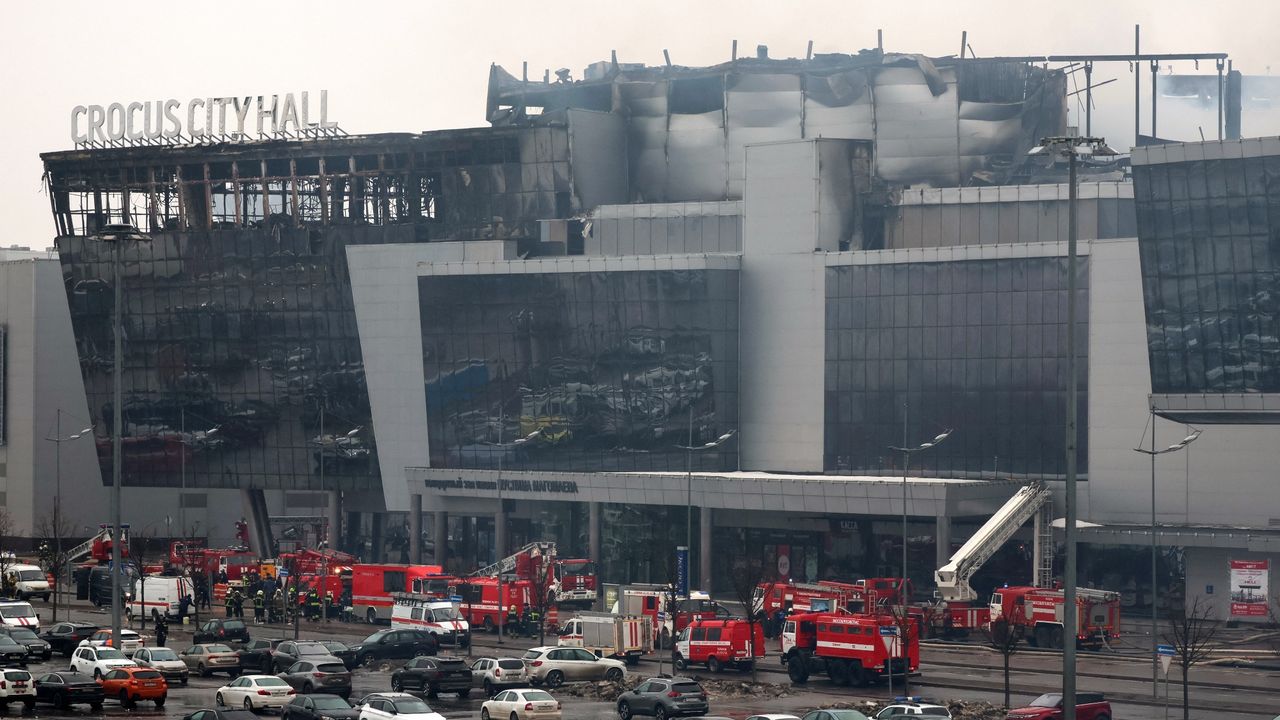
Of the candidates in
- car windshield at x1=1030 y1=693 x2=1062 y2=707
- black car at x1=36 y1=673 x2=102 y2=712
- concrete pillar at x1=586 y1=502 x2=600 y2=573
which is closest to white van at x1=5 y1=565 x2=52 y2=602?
concrete pillar at x1=586 y1=502 x2=600 y2=573

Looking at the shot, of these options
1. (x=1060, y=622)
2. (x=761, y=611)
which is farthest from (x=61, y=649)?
(x=1060, y=622)

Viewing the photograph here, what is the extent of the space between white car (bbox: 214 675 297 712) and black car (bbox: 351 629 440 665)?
17.8 m

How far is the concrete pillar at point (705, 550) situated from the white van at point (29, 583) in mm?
43197

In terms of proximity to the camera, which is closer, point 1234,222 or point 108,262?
point 1234,222

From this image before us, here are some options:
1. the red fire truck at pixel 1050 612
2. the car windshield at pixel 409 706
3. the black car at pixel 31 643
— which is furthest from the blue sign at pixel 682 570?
the car windshield at pixel 409 706

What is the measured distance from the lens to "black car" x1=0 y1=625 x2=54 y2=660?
80.9 metres

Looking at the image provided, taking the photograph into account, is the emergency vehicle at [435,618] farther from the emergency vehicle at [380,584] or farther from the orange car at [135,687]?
the orange car at [135,687]

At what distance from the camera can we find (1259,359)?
95.2 m

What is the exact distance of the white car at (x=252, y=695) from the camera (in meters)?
63.0

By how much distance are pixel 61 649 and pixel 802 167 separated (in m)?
58.6

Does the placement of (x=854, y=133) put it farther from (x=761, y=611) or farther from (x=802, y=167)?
(x=761, y=611)

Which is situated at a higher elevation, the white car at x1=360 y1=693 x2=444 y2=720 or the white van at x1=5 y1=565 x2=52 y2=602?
the white car at x1=360 y1=693 x2=444 y2=720

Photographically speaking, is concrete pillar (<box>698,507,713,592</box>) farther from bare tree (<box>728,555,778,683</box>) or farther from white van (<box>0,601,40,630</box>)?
white van (<box>0,601,40,630</box>)

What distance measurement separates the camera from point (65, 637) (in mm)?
85562
